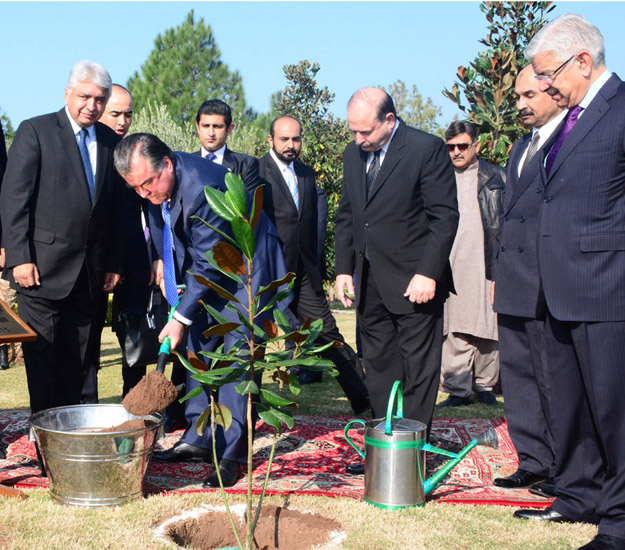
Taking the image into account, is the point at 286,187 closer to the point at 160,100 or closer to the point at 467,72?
the point at 467,72

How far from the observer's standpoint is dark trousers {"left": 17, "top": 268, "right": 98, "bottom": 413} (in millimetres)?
4277

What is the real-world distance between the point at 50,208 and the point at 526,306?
2722 mm

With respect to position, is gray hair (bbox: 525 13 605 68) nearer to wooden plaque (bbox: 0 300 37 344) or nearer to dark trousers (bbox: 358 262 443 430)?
dark trousers (bbox: 358 262 443 430)

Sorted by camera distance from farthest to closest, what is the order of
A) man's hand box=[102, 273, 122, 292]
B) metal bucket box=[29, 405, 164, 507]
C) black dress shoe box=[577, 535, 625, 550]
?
man's hand box=[102, 273, 122, 292]
metal bucket box=[29, 405, 164, 507]
black dress shoe box=[577, 535, 625, 550]

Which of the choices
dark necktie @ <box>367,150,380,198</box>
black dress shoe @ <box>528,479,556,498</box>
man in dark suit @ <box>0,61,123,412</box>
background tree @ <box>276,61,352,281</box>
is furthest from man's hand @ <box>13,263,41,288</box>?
background tree @ <box>276,61,352,281</box>

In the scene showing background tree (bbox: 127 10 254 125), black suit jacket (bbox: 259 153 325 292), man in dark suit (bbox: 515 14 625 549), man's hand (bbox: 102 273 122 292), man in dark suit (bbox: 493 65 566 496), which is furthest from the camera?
background tree (bbox: 127 10 254 125)

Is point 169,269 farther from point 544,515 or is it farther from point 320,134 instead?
point 320,134

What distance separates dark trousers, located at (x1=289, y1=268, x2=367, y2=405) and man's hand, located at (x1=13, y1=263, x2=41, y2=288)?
96.4 inches

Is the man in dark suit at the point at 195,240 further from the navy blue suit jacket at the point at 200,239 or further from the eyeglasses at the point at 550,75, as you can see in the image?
the eyeglasses at the point at 550,75

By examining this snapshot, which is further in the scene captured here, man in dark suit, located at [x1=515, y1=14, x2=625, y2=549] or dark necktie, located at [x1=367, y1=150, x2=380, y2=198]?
dark necktie, located at [x1=367, y1=150, x2=380, y2=198]

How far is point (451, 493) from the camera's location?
3.87m

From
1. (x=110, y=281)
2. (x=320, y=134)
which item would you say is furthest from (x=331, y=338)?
(x=320, y=134)

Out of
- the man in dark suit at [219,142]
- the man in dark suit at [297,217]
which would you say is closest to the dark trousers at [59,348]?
the man in dark suit at [219,142]

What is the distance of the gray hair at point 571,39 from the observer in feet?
10.3
